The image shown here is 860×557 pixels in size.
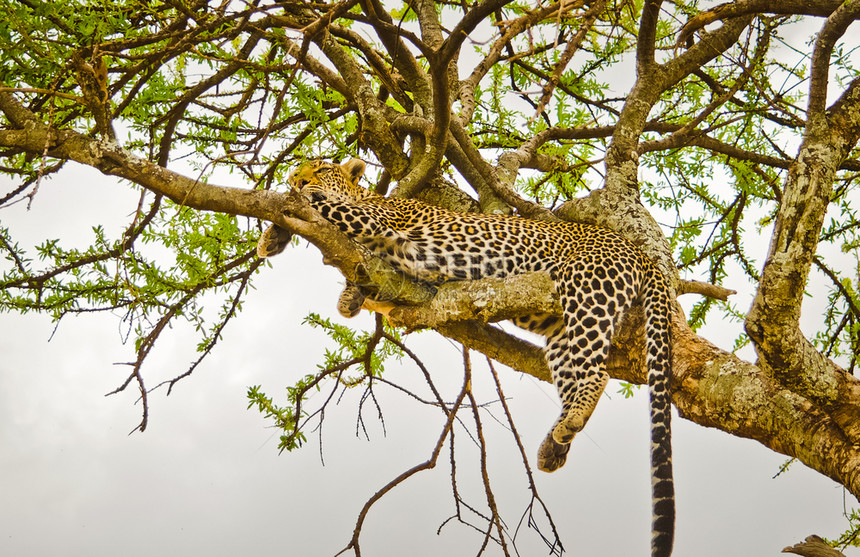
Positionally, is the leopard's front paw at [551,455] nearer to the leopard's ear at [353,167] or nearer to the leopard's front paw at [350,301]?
the leopard's front paw at [350,301]

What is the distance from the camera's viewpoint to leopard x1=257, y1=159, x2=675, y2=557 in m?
5.01

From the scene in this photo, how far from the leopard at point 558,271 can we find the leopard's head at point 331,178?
2 cm

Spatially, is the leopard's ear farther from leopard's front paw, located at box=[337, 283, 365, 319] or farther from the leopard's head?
leopard's front paw, located at box=[337, 283, 365, 319]

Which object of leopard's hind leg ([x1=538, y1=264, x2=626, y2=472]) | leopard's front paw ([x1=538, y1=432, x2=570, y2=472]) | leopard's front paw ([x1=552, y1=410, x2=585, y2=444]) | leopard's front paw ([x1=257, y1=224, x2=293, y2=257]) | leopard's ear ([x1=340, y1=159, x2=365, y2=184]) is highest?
leopard's ear ([x1=340, y1=159, x2=365, y2=184])

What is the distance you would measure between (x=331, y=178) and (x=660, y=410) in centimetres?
359

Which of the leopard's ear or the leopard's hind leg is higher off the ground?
the leopard's ear

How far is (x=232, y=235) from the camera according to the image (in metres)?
6.59

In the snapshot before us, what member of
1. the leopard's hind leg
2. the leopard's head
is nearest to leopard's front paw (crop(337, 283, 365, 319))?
the leopard's head

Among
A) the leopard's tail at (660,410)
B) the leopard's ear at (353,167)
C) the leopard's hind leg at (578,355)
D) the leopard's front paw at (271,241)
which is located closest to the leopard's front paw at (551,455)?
the leopard's hind leg at (578,355)

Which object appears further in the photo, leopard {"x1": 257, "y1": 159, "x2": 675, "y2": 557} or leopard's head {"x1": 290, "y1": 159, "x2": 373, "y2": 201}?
leopard's head {"x1": 290, "y1": 159, "x2": 373, "y2": 201}

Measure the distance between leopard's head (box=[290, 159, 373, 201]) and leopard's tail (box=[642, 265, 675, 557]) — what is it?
2.86m

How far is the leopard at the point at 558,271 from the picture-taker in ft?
16.4

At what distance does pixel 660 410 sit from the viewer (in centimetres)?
475

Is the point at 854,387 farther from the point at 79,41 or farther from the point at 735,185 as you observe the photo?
the point at 79,41
